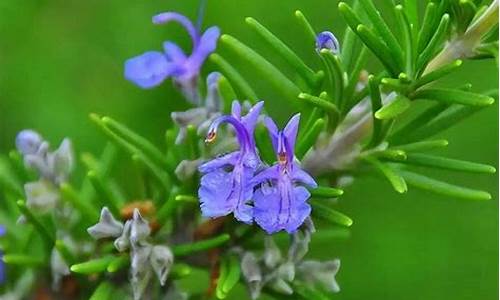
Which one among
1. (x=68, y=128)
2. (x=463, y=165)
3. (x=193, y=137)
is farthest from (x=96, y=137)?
(x=463, y=165)

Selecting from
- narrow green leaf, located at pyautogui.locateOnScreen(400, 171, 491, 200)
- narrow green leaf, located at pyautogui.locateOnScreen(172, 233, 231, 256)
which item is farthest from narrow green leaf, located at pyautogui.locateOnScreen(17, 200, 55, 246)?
narrow green leaf, located at pyautogui.locateOnScreen(400, 171, 491, 200)

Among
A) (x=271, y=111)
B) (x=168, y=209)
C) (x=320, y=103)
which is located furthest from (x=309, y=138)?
(x=271, y=111)

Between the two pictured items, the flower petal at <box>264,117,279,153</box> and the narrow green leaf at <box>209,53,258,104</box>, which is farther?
the narrow green leaf at <box>209,53,258,104</box>

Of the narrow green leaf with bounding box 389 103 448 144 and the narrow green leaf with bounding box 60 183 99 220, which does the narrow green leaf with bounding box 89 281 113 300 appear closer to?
the narrow green leaf with bounding box 60 183 99 220

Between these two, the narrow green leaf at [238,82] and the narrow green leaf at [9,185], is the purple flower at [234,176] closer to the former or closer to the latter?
the narrow green leaf at [238,82]

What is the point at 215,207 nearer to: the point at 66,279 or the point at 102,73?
the point at 66,279

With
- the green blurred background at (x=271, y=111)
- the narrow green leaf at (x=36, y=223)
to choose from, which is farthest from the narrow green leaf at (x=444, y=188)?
the green blurred background at (x=271, y=111)

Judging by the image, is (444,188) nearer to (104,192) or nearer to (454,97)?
(454,97)
